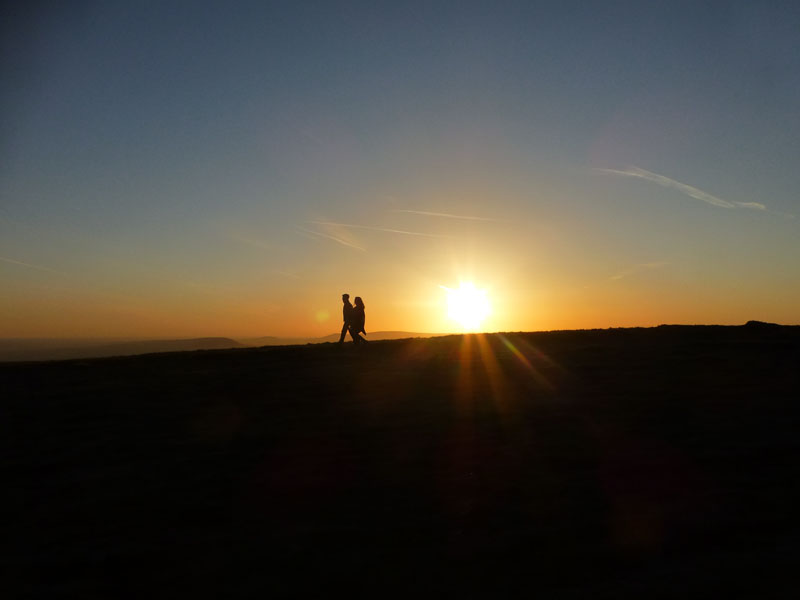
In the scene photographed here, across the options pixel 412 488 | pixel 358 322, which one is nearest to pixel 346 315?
pixel 358 322

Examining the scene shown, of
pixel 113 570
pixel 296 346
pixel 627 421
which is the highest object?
pixel 296 346

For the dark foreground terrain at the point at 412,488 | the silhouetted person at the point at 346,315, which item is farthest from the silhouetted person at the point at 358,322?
the dark foreground terrain at the point at 412,488

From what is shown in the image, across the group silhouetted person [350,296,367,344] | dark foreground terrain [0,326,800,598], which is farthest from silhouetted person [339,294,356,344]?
dark foreground terrain [0,326,800,598]

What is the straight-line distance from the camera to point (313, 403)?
10.8 metres

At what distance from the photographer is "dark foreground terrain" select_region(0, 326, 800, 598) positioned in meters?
4.50

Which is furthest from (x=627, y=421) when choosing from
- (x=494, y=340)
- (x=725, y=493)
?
(x=494, y=340)

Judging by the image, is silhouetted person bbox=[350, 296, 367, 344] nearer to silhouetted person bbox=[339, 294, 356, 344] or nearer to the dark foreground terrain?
silhouetted person bbox=[339, 294, 356, 344]

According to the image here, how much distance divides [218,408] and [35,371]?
26.1 feet

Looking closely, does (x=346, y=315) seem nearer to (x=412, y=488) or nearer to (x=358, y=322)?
(x=358, y=322)

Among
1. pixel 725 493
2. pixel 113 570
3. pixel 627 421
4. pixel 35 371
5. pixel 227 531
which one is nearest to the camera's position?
pixel 113 570

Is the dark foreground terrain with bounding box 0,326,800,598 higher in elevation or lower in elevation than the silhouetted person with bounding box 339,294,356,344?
lower

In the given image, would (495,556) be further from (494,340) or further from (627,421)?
(494,340)

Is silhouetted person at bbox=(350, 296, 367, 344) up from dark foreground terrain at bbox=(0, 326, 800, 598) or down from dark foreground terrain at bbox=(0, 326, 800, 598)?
up

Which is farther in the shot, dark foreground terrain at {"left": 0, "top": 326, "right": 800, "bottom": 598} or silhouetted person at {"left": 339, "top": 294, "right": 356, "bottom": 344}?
silhouetted person at {"left": 339, "top": 294, "right": 356, "bottom": 344}
